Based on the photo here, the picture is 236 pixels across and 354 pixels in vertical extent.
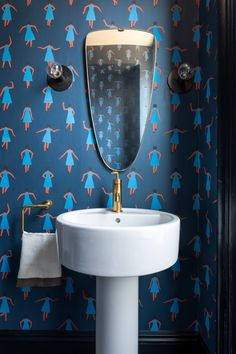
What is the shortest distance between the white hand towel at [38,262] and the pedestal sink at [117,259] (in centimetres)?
26

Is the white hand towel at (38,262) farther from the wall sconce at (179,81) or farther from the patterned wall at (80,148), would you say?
A: the wall sconce at (179,81)

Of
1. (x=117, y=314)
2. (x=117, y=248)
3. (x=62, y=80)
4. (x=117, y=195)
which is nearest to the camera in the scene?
(x=117, y=248)

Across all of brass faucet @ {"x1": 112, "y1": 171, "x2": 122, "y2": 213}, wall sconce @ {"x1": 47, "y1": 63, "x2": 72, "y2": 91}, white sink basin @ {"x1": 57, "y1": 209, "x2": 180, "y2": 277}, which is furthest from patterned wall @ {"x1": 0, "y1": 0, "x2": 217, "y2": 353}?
white sink basin @ {"x1": 57, "y1": 209, "x2": 180, "y2": 277}

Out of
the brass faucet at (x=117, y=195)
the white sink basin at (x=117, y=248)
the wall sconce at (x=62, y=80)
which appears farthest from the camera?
the wall sconce at (x=62, y=80)

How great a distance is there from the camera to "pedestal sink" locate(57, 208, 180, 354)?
3.39 ft

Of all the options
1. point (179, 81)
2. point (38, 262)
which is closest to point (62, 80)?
point (179, 81)

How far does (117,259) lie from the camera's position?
103 cm

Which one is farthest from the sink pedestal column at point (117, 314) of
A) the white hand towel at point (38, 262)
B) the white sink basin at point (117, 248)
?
→ the white hand towel at point (38, 262)

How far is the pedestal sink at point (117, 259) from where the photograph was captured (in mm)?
1033

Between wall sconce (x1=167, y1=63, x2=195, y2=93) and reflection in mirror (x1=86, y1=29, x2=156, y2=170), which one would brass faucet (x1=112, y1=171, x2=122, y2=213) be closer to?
reflection in mirror (x1=86, y1=29, x2=156, y2=170)

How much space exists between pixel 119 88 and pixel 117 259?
2.98 feet

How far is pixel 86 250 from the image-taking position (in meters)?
1.06

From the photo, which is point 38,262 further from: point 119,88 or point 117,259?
point 119,88

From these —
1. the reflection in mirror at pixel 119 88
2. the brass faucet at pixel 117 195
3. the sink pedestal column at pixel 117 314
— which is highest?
the reflection in mirror at pixel 119 88
